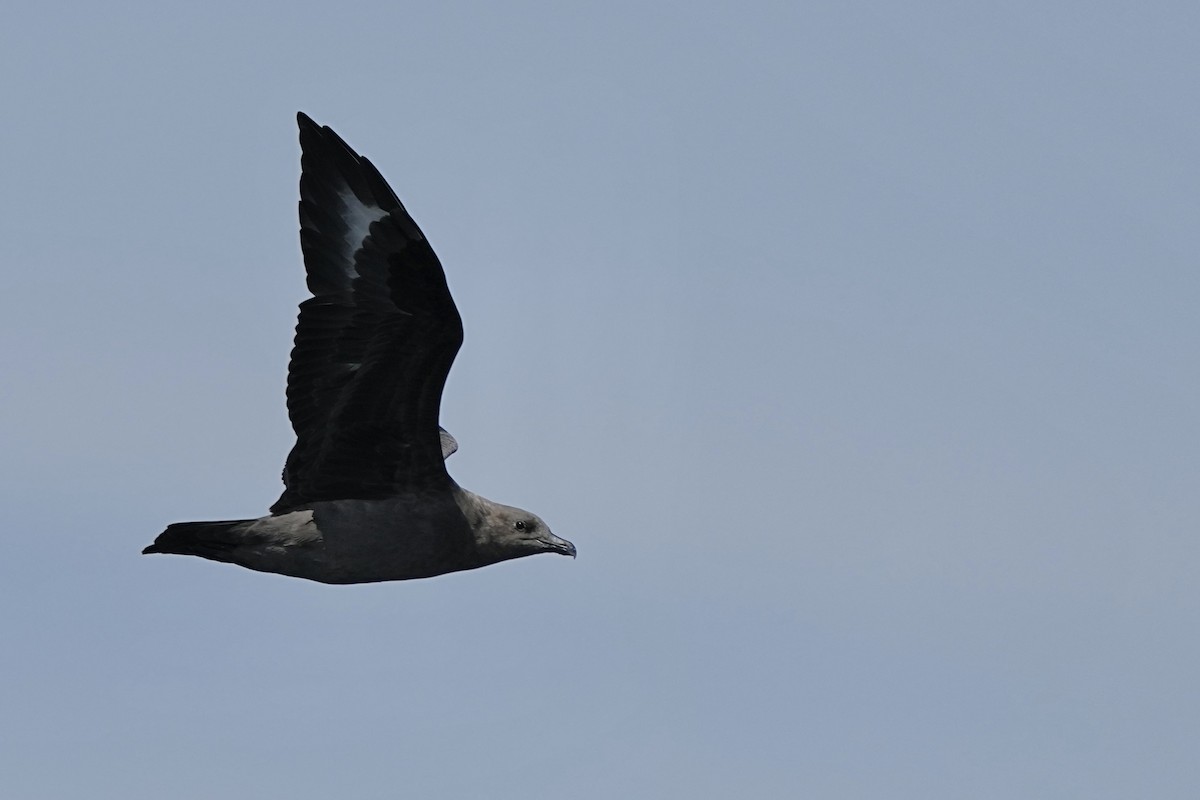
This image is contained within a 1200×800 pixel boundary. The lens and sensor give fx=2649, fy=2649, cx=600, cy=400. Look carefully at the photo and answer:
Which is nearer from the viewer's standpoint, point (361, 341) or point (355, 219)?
point (361, 341)

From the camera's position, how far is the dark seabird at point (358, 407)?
19.5 m

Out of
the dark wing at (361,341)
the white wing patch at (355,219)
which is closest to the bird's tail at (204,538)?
the dark wing at (361,341)

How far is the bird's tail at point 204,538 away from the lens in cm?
1964

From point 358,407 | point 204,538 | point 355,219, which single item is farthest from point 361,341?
point 204,538

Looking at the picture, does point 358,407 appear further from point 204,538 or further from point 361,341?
point 204,538

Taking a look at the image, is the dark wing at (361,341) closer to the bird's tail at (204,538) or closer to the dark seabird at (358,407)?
the dark seabird at (358,407)

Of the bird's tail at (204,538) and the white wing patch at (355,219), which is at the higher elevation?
the white wing patch at (355,219)

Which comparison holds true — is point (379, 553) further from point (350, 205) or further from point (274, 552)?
point (350, 205)

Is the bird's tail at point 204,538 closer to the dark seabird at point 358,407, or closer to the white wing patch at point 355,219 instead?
the dark seabird at point 358,407

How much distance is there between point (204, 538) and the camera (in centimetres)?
1966

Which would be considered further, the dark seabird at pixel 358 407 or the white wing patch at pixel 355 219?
the white wing patch at pixel 355 219

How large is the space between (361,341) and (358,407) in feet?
1.63

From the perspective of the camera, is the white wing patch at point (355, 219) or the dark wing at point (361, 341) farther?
the white wing patch at point (355, 219)

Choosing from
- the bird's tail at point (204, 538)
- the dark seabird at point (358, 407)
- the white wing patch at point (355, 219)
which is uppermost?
the white wing patch at point (355, 219)
